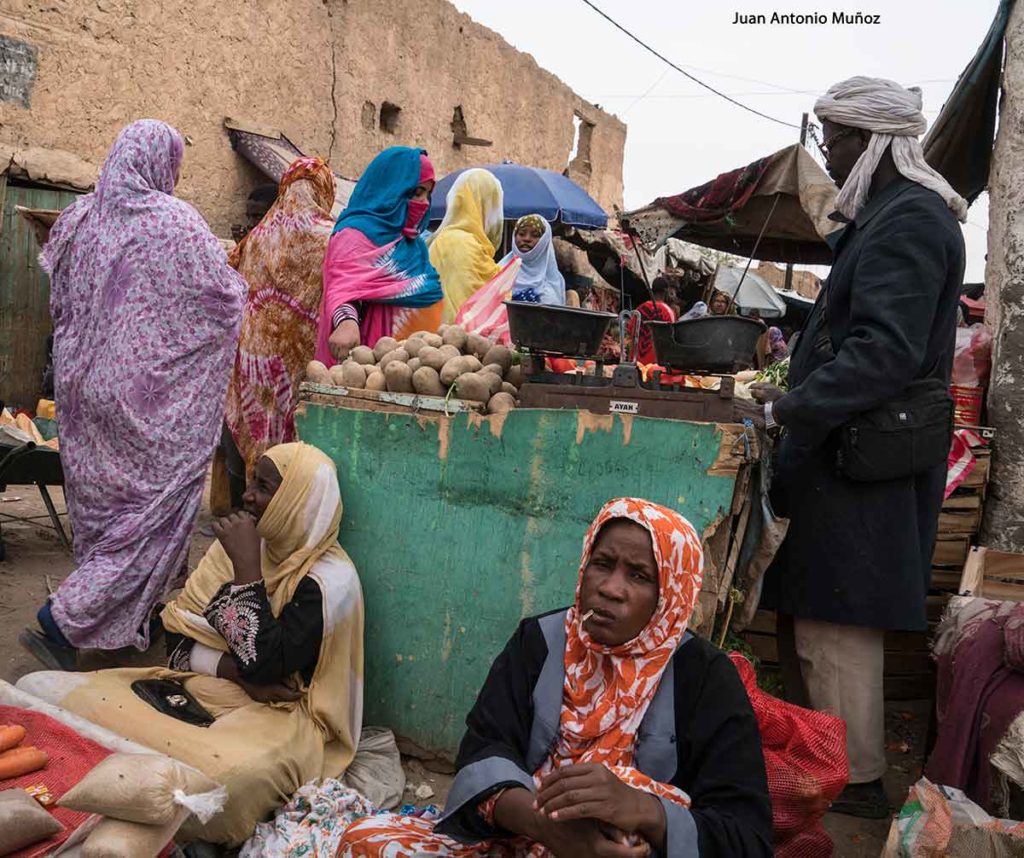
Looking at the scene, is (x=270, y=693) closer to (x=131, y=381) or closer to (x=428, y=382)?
(x=428, y=382)

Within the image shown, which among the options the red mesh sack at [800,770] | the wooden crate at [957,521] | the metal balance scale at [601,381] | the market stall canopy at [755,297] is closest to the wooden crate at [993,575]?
the wooden crate at [957,521]

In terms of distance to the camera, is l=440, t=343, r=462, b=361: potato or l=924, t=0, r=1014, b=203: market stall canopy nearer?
l=440, t=343, r=462, b=361: potato

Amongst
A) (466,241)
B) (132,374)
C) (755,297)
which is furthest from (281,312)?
(755,297)

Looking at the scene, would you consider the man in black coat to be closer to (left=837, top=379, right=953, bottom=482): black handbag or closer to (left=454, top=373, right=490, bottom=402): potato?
(left=837, top=379, right=953, bottom=482): black handbag

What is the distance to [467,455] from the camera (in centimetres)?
306

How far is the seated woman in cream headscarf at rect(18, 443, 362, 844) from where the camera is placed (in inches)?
101

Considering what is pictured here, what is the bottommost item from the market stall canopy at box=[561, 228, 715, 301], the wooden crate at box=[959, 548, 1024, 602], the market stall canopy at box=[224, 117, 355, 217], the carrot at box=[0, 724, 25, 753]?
the carrot at box=[0, 724, 25, 753]

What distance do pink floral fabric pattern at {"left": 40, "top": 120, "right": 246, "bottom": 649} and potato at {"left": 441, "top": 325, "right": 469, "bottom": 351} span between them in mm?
811

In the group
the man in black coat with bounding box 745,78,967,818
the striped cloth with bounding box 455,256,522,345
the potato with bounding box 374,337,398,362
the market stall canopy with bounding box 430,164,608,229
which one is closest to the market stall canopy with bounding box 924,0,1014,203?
the man in black coat with bounding box 745,78,967,818

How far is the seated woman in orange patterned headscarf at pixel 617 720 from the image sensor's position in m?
1.86

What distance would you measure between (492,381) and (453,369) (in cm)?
13

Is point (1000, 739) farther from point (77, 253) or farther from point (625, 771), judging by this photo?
point (77, 253)

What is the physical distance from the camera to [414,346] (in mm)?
3346

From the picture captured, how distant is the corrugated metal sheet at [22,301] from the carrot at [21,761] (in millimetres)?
6067
